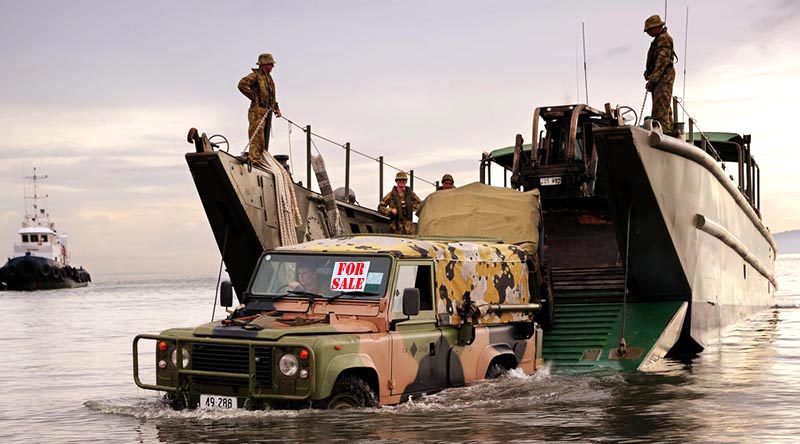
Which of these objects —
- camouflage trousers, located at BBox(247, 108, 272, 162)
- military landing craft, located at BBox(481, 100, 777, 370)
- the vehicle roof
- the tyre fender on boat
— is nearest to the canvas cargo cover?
military landing craft, located at BBox(481, 100, 777, 370)

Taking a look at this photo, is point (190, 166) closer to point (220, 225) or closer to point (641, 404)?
point (220, 225)

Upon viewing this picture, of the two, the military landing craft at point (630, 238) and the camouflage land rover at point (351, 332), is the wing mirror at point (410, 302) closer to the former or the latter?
the camouflage land rover at point (351, 332)

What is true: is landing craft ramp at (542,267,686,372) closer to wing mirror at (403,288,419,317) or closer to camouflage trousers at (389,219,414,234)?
camouflage trousers at (389,219,414,234)

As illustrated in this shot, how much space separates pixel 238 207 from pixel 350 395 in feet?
22.3

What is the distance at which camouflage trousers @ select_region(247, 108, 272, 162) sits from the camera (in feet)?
55.2

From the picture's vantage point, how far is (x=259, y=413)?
9641 millimetres

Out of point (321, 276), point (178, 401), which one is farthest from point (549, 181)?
point (178, 401)

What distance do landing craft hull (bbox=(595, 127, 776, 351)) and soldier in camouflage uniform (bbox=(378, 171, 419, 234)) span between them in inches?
178

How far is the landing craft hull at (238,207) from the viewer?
1578 cm

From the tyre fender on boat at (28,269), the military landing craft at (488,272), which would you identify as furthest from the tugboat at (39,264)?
the military landing craft at (488,272)

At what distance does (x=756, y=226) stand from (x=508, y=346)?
12797 millimetres

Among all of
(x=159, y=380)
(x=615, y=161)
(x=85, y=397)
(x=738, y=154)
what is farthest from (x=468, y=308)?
(x=738, y=154)

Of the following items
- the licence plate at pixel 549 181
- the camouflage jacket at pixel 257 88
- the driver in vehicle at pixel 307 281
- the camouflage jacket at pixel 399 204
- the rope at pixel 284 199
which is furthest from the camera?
the camouflage jacket at pixel 399 204

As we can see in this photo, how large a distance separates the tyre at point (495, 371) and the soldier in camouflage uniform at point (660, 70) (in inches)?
211
